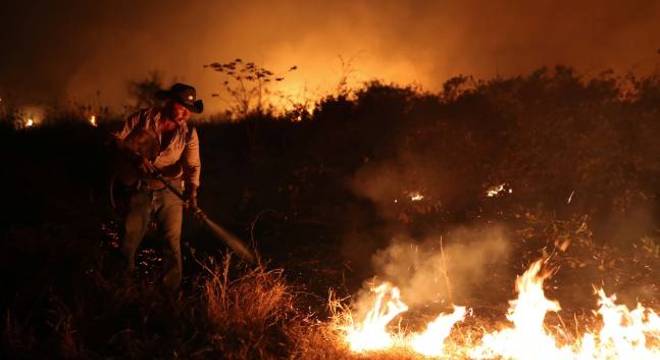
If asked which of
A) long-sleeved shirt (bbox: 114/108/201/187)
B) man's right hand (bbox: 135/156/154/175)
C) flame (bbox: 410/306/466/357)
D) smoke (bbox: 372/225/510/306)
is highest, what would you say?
long-sleeved shirt (bbox: 114/108/201/187)

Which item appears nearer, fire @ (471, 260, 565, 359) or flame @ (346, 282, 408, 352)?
fire @ (471, 260, 565, 359)

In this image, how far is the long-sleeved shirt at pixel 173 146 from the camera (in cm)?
468

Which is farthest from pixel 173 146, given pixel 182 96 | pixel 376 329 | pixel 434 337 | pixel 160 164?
pixel 434 337

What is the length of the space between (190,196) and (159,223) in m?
0.37

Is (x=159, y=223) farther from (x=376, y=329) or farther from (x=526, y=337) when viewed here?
(x=526, y=337)

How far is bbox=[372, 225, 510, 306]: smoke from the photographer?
572cm

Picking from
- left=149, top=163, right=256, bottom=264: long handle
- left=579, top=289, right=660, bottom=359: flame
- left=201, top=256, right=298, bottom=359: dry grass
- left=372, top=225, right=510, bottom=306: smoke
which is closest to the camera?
left=201, top=256, right=298, bottom=359: dry grass

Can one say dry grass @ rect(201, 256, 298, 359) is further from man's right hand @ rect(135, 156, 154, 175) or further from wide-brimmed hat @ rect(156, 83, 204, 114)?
wide-brimmed hat @ rect(156, 83, 204, 114)

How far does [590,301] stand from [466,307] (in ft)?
4.45

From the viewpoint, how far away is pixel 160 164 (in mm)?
4836

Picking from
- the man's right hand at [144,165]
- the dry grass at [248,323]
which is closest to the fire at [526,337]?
the dry grass at [248,323]

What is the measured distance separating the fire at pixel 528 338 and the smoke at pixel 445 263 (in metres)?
0.99

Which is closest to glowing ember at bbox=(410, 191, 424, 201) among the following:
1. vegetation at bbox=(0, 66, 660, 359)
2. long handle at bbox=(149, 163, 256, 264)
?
vegetation at bbox=(0, 66, 660, 359)

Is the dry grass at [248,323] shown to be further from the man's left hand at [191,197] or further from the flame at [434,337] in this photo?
the flame at [434,337]
